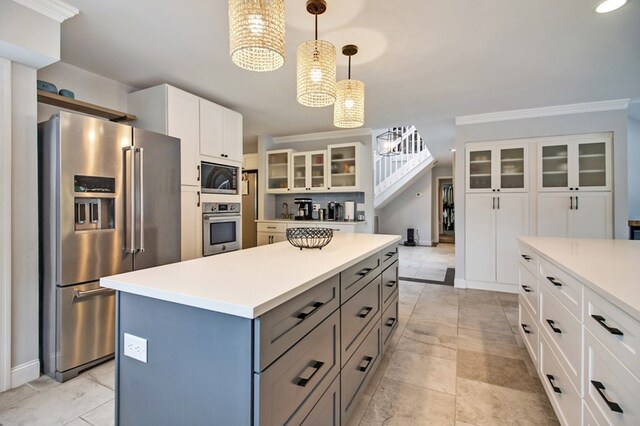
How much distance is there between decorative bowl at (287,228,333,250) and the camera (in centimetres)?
196

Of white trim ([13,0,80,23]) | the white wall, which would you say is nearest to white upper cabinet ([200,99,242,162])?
white trim ([13,0,80,23])

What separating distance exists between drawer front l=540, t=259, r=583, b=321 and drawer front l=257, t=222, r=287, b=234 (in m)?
3.65

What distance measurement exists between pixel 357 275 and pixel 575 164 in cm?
378

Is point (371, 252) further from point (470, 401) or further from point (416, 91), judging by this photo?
point (416, 91)

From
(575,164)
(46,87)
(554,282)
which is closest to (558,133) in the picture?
(575,164)

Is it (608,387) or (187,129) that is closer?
(608,387)

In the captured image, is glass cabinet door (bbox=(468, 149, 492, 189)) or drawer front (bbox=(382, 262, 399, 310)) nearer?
drawer front (bbox=(382, 262, 399, 310))

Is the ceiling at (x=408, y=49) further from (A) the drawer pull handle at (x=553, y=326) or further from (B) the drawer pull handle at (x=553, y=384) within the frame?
(B) the drawer pull handle at (x=553, y=384)

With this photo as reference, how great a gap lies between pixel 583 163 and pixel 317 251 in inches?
154

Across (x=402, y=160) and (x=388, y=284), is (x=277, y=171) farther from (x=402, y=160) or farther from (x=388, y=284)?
(x=402, y=160)

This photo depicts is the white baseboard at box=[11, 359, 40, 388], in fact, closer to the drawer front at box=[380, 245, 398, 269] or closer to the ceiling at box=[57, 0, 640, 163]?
the ceiling at box=[57, 0, 640, 163]

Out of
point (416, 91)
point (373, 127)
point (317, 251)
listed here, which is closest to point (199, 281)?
point (317, 251)

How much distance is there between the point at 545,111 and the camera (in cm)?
382

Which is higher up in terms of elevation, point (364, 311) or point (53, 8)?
point (53, 8)
